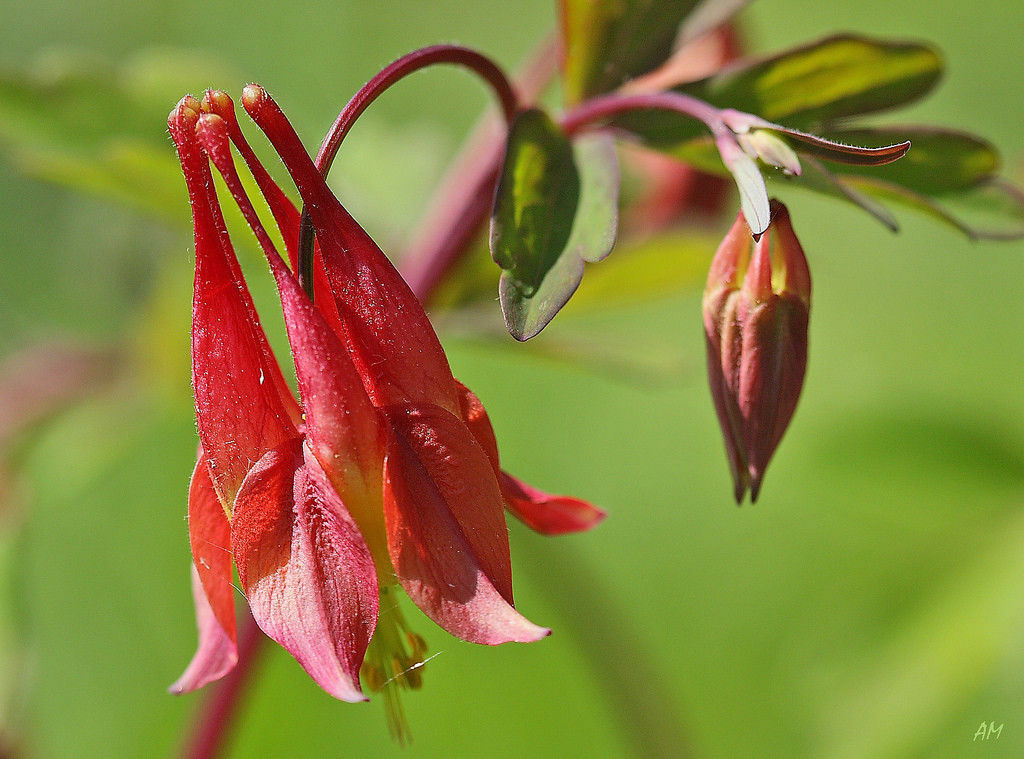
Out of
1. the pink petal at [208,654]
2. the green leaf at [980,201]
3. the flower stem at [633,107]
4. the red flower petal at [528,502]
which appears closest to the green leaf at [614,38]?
the flower stem at [633,107]

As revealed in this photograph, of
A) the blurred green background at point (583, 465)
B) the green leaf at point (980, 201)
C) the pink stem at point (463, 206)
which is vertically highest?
the pink stem at point (463, 206)

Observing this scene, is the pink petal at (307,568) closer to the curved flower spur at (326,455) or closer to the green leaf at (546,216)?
the curved flower spur at (326,455)

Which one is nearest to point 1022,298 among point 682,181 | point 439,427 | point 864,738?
point 864,738

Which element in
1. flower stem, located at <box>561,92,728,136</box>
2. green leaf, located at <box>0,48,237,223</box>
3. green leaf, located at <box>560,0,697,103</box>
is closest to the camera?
flower stem, located at <box>561,92,728,136</box>

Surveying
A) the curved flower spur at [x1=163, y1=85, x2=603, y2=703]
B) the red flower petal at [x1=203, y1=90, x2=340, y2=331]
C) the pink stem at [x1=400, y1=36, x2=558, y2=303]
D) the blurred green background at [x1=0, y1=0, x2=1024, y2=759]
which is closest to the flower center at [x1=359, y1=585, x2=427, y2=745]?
the curved flower spur at [x1=163, y1=85, x2=603, y2=703]

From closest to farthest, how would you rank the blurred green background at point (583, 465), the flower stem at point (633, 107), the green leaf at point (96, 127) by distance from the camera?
the flower stem at point (633, 107) → the green leaf at point (96, 127) → the blurred green background at point (583, 465)

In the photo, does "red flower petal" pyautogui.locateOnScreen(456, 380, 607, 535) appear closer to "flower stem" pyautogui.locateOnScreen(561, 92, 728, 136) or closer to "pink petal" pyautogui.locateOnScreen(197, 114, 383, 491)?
"pink petal" pyautogui.locateOnScreen(197, 114, 383, 491)

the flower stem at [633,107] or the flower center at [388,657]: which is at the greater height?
the flower stem at [633,107]
